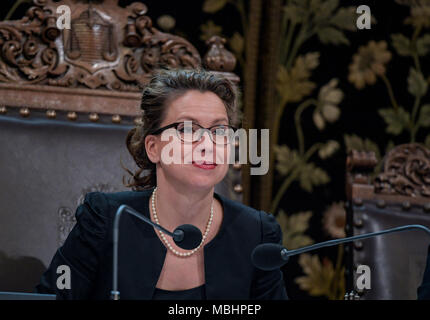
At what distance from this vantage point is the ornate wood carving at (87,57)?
1.67 m

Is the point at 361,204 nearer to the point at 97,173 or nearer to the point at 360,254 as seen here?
the point at 360,254

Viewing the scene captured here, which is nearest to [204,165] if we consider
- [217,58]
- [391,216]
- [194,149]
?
[194,149]

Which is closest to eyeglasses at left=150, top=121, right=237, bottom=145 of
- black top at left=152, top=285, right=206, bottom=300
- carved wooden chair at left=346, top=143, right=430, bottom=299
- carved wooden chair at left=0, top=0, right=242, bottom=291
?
black top at left=152, top=285, right=206, bottom=300

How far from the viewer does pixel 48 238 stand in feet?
5.31

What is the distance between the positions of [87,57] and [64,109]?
0.16 m

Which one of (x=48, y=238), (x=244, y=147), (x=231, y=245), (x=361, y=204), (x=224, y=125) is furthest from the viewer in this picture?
(x=244, y=147)

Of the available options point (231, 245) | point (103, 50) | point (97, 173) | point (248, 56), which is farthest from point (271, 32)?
point (231, 245)

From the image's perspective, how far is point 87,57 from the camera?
1.71 metres

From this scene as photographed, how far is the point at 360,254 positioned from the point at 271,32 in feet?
3.09

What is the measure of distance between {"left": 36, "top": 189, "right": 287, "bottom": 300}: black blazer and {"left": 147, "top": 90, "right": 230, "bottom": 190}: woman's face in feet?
0.47

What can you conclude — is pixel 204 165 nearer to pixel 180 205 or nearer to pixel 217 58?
pixel 180 205

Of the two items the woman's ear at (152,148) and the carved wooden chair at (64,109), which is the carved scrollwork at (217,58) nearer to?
the carved wooden chair at (64,109)

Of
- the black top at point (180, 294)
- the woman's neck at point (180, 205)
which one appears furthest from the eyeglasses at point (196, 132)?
the black top at point (180, 294)

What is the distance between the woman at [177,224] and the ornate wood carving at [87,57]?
0.30 metres
